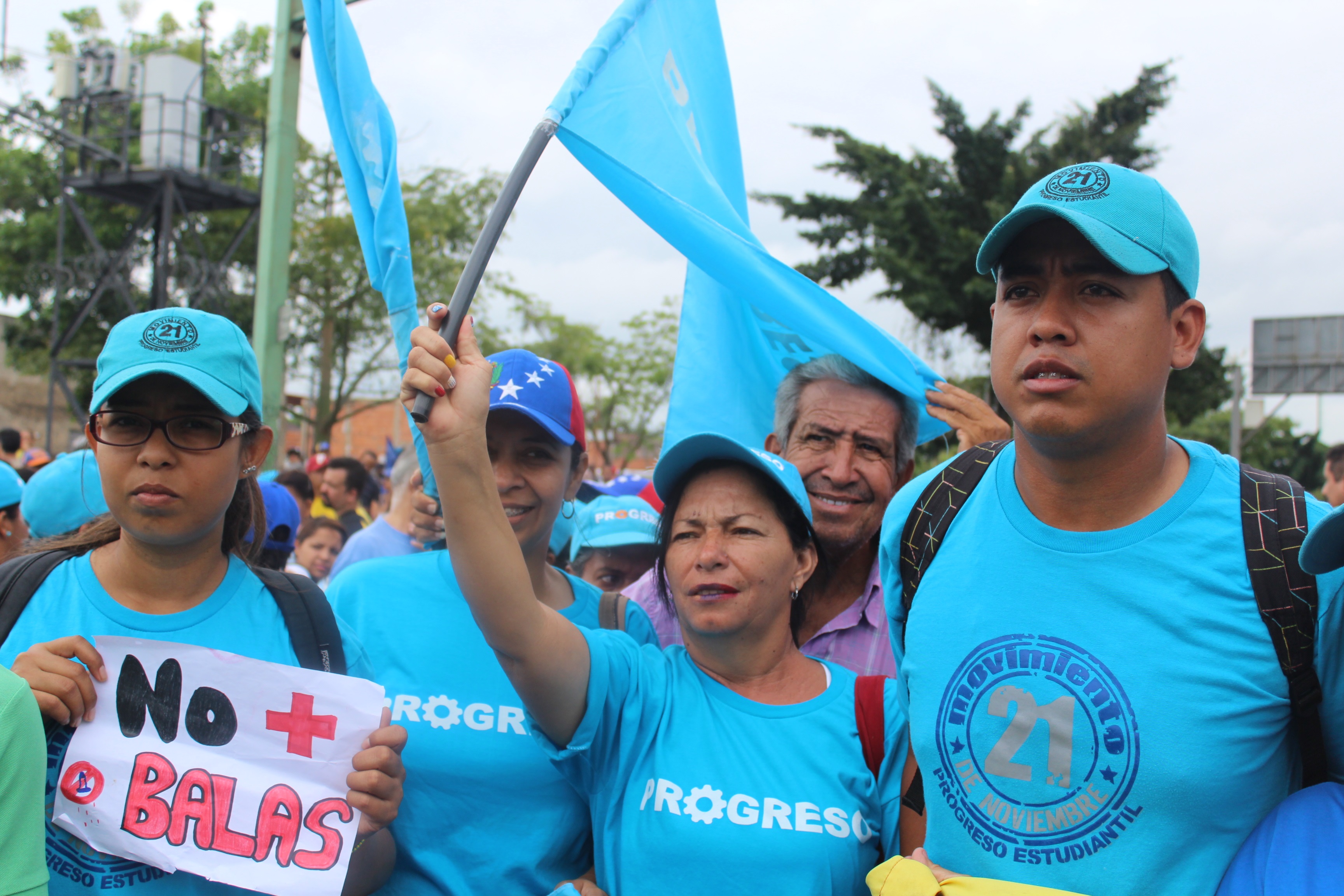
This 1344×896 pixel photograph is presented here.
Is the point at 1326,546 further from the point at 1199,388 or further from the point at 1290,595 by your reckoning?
the point at 1199,388

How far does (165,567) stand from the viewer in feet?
6.28

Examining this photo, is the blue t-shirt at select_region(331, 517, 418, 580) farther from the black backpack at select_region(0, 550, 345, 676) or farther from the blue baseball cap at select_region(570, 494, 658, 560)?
the black backpack at select_region(0, 550, 345, 676)

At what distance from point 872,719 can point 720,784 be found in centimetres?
36

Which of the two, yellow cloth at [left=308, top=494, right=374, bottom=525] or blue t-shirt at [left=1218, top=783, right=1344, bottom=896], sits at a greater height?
yellow cloth at [left=308, top=494, right=374, bottom=525]

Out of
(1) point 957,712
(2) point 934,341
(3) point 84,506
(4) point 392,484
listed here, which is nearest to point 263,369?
(4) point 392,484

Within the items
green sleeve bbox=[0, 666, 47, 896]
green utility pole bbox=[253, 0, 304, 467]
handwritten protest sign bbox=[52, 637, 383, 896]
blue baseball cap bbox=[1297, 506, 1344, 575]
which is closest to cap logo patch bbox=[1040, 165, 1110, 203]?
blue baseball cap bbox=[1297, 506, 1344, 575]

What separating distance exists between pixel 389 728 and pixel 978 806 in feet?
3.57

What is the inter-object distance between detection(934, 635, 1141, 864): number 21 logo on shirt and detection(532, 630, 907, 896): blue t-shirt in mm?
312

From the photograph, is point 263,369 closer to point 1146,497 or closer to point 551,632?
point 551,632

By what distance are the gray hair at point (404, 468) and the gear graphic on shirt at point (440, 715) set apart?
2.20m

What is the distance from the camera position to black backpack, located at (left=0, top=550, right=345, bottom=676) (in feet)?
5.98

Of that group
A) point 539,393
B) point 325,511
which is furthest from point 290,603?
point 325,511

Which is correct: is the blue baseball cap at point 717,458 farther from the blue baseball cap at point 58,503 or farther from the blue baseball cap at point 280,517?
the blue baseball cap at point 280,517

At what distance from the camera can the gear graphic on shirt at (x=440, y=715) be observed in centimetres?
213
